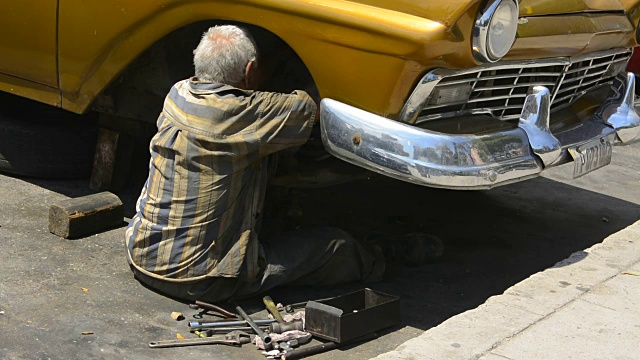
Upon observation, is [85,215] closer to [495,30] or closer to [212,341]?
[212,341]

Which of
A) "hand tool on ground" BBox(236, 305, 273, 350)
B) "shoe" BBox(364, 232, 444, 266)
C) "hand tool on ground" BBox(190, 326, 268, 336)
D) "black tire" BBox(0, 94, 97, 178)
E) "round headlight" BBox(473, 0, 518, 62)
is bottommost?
"hand tool on ground" BBox(190, 326, 268, 336)

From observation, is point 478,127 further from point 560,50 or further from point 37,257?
point 37,257

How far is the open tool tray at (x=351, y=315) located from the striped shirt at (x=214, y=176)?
1.15ft

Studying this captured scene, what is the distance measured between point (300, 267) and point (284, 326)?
398mm

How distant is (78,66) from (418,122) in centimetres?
157

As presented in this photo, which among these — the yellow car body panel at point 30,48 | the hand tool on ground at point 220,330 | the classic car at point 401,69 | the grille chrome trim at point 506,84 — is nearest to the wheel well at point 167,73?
the classic car at point 401,69

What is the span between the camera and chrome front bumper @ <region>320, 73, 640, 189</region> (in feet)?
11.3

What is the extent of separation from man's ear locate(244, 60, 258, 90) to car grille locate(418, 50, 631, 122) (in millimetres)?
672

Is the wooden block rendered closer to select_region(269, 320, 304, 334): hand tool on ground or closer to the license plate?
select_region(269, 320, 304, 334): hand tool on ground

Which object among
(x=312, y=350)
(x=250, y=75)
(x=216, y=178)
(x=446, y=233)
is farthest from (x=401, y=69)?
(x=446, y=233)

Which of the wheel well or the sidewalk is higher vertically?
the wheel well

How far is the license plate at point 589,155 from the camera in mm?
4051

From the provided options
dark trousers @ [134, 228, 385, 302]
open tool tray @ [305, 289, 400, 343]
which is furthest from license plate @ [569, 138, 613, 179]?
open tool tray @ [305, 289, 400, 343]

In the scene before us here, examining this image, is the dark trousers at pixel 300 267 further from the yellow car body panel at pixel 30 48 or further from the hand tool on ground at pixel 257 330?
the yellow car body panel at pixel 30 48
